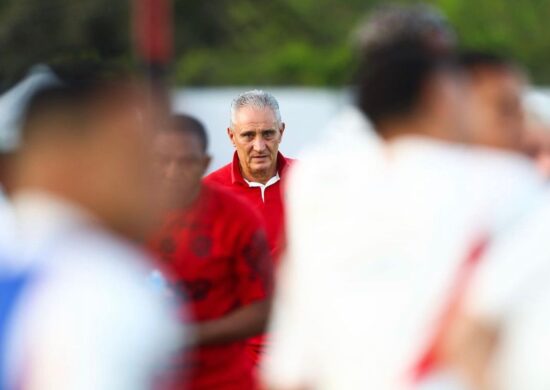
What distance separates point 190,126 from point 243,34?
81.9 ft

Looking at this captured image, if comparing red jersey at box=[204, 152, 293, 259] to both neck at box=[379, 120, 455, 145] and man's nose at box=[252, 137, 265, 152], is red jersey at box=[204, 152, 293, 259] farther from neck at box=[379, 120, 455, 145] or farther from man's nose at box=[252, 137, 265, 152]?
neck at box=[379, 120, 455, 145]

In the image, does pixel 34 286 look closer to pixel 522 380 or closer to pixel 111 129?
pixel 111 129

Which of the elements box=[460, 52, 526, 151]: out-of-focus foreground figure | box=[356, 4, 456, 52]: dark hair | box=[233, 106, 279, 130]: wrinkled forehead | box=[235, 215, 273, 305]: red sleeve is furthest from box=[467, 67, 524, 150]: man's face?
box=[233, 106, 279, 130]: wrinkled forehead

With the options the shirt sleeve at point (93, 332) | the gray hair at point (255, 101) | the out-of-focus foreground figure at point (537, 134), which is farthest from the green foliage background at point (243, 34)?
the shirt sleeve at point (93, 332)

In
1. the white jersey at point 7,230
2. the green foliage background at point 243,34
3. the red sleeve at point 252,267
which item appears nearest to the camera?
the white jersey at point 7,230

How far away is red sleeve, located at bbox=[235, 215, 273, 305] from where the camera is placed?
5023 mm

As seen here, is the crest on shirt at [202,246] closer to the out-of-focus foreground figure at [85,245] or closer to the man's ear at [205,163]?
the man's ear at [205,163]

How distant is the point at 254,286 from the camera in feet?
16.5

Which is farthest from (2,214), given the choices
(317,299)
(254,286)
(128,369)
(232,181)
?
(232,181)

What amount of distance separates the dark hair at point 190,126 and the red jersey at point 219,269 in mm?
321

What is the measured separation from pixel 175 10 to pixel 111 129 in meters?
26.0

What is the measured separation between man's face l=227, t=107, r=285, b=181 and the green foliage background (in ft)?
55.6

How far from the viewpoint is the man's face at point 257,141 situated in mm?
6746

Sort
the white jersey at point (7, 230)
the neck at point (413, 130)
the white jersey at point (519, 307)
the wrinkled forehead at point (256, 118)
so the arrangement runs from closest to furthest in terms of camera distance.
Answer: the white jersey at point (7, 230) < the white jersey at point (519, 307) < the neck at point (413, 130) < the wrinkled forehead at point (256, 118)
